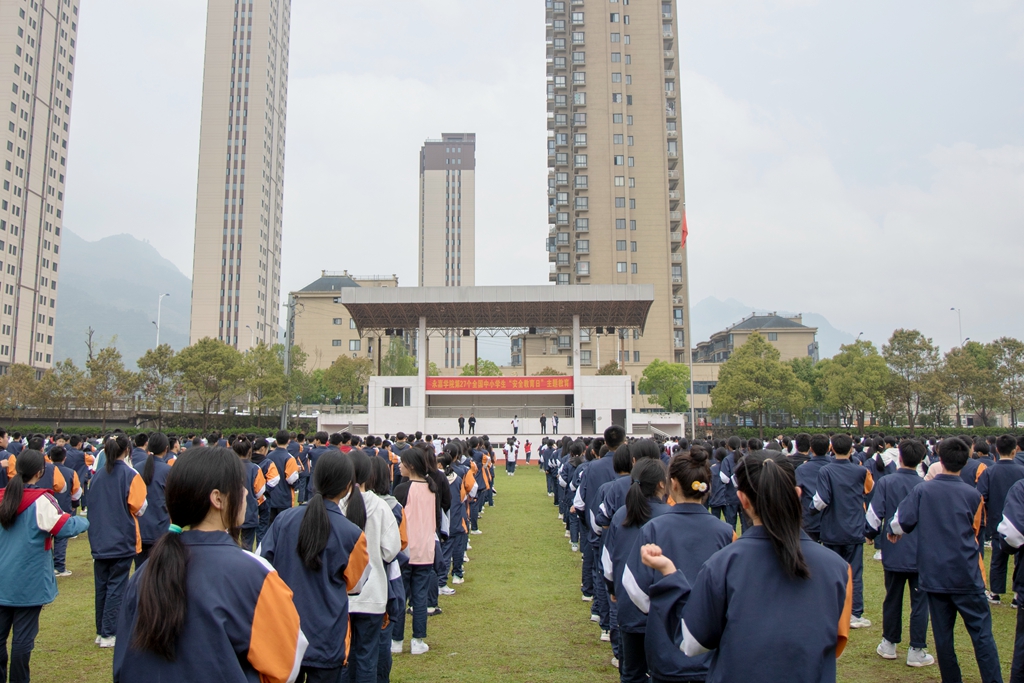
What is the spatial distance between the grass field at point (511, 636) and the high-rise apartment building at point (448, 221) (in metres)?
104

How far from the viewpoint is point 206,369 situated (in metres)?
41.8

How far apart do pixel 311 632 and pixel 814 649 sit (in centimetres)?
235

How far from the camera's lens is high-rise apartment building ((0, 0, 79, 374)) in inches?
2432

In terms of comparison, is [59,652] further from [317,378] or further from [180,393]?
[317,378]

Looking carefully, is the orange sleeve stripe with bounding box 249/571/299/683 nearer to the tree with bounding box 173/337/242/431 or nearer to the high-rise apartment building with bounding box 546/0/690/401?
the tree with bounding box 173/337/242/431

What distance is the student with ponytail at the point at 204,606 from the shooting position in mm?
2100

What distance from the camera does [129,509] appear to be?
20.4ft

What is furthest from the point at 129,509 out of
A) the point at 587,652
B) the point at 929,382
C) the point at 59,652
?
the point at 929,382

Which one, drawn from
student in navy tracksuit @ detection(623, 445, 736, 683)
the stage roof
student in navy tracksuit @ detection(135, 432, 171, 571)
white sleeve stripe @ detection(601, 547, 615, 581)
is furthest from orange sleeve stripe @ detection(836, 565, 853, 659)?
the stage roof

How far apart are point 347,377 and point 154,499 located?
181ft

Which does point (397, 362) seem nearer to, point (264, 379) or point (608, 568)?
point (264, 379)

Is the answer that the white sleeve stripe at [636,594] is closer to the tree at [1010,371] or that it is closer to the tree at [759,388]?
the tree at [759,388]

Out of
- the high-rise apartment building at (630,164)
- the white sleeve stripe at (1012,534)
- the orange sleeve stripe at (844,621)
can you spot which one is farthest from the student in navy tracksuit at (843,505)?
the high-rise apartment building at (630,164)

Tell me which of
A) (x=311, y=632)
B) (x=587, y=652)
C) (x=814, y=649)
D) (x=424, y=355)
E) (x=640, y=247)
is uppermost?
(x=640, y=247)
